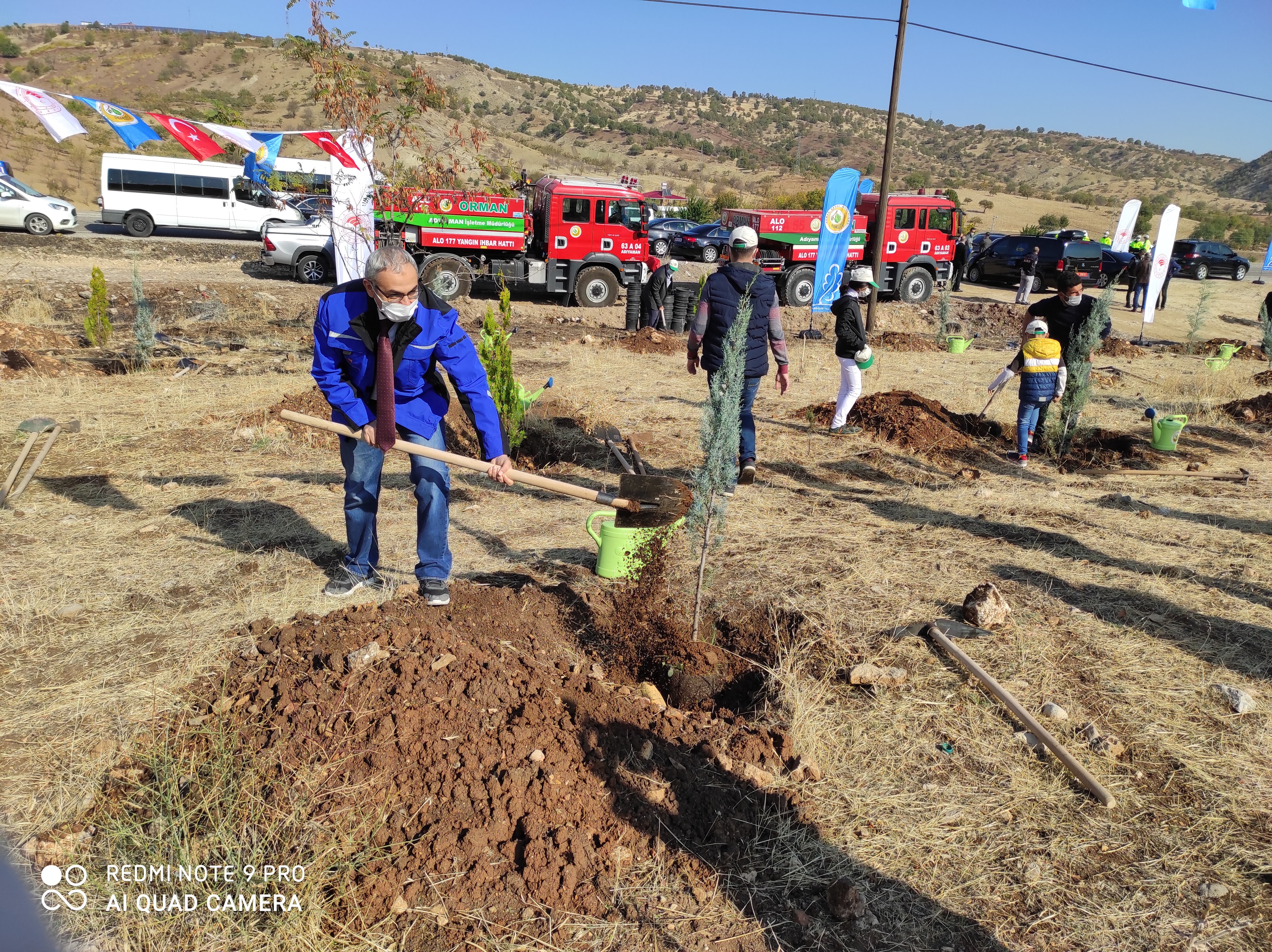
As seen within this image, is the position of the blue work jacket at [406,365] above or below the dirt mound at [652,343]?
above

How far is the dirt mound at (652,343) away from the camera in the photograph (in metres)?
11.8

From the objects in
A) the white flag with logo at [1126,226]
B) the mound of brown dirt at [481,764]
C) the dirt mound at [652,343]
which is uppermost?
the white flag with logo at [1126,226]

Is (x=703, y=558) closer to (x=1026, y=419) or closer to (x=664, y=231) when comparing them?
(x=1026, y=419)

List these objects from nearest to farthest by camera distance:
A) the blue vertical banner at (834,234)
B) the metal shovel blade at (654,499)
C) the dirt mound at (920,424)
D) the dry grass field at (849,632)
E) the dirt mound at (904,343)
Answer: the dry grass field at (849,632) < the metal shovel blade at (654,499) < the dirt mound at (920,424) < the blue vertical banner at (834,234) < the dirt mound at (904,343)

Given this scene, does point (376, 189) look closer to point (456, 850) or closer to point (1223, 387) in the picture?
point (456, 850)

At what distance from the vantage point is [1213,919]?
7.73ft

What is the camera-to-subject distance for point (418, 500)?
12.6 feet

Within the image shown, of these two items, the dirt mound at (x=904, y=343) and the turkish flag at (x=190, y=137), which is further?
the dirt mound at (x=904, y=343)

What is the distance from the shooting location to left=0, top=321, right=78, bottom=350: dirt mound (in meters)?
8.81

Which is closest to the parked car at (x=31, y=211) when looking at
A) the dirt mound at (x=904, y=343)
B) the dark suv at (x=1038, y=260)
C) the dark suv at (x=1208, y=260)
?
the dirt mound at (x=904, y=343)

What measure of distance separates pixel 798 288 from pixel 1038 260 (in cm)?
875

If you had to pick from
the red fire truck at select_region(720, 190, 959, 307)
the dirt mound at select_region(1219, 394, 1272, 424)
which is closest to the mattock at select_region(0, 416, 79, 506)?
the dirt mound at select_region(1219, 394, 1272, 424)

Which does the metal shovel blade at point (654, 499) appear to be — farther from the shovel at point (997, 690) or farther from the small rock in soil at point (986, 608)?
the small rock in soil at point (986, 608)

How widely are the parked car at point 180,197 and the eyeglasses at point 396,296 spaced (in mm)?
18731
